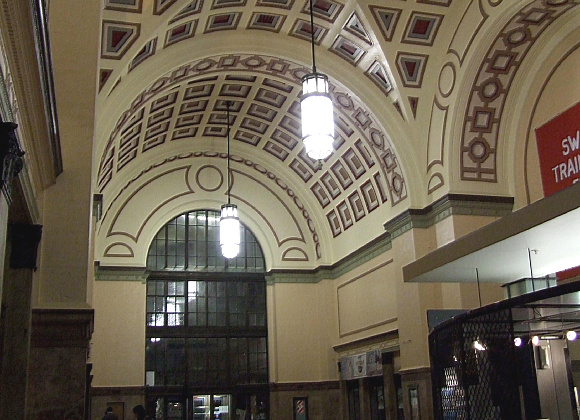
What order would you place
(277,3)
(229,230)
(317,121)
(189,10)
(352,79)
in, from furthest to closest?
(229,230) < (352,79) < (277,3) < (189,10) < (317,121)

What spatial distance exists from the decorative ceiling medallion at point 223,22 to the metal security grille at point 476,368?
8865 millimetres

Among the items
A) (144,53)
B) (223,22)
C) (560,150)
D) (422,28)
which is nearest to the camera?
(560,150)

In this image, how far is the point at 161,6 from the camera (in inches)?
476

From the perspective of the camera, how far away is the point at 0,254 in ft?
17.4

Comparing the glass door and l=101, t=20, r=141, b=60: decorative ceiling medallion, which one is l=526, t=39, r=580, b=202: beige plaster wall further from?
the glass door

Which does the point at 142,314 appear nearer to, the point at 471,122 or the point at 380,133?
the point at 380,133

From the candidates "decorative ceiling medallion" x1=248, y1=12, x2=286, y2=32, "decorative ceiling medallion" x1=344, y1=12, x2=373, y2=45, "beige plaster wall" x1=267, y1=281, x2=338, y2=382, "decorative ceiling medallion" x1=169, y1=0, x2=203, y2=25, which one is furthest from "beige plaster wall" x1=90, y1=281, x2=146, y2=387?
"decorative ceiling medallion" x1=344, y1=12, x2=373, y2=45

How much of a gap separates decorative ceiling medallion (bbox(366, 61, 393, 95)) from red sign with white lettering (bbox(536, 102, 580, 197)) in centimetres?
366

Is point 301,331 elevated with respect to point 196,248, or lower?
lower

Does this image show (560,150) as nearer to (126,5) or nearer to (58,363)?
(126,5)

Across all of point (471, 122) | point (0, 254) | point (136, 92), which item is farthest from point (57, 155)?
point (471, 122)

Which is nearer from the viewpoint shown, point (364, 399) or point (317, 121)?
point (317, 121)

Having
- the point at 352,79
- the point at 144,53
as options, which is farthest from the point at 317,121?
the point at 352,79

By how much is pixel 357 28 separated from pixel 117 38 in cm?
488
